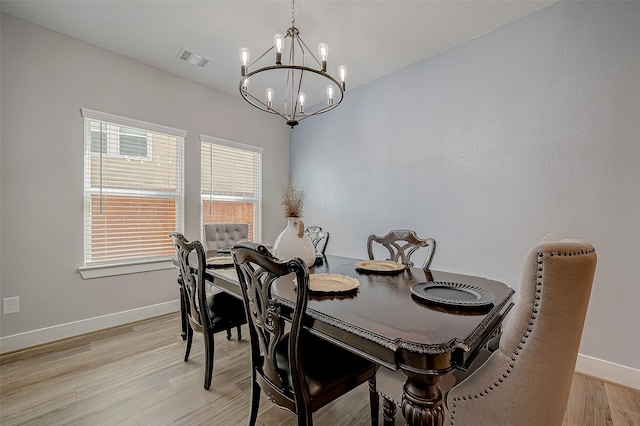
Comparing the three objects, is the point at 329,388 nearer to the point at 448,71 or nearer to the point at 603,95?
the point at 603,95

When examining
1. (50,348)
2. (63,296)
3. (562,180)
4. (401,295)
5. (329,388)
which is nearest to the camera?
(329,388)

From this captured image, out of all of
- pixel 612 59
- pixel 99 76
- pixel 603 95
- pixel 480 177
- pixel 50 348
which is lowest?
pixel 50 348

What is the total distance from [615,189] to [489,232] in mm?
853

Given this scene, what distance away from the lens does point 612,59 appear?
1944mm

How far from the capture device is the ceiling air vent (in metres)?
2.79

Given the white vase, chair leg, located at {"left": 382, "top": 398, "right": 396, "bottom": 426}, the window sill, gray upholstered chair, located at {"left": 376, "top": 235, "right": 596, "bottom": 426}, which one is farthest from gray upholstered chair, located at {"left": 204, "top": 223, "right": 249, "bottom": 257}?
gray upholstered chair, located at {"left": 376, "top": 235, "right": 596, "bottom": 426}

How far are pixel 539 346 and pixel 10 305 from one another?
11.9 ft

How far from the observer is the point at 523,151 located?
2311mm

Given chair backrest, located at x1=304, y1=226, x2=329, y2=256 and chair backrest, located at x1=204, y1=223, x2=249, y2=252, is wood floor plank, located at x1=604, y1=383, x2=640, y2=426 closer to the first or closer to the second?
chair backrest, located at x1=304, y1=226, x2=329, y2=256

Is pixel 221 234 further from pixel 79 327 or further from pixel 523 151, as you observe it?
pixel 523 151

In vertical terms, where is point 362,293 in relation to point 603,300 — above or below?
above

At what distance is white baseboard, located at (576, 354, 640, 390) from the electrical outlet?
15.1 feet

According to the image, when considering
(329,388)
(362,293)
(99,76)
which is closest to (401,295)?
(362,293)

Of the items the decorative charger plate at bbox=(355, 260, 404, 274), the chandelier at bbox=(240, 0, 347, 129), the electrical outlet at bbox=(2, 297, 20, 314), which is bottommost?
the electrical outlet at bbox=(2, 297, 20, 314)
